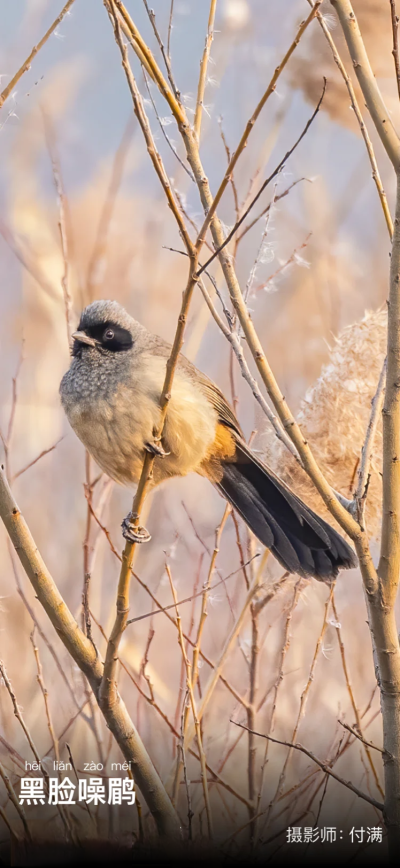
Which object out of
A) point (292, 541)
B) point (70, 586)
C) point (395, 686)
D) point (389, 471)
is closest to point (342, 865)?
point (395, 686)

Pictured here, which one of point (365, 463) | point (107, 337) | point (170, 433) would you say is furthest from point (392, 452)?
point (107, 337)

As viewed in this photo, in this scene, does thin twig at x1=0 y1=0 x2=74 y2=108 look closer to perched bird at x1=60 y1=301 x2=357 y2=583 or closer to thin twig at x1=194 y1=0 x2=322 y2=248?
thin twig at x1=194 y1=0 x2=322 y2=248

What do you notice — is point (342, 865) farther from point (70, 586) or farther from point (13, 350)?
point (13, 350)

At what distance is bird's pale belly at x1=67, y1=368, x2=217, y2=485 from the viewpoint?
5.95ft

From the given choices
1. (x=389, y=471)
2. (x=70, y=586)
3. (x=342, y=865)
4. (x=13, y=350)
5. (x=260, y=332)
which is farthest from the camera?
(x=260, y=332)

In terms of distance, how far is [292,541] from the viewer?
195 cm

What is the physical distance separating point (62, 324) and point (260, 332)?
77 centimetres

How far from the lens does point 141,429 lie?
5.91 feet

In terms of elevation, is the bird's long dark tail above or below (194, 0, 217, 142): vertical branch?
below

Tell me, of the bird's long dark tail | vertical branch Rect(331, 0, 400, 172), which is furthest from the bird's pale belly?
vertical branch Rect(331, 0, 400, 172)

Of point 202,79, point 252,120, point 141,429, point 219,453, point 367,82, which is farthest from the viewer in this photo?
point 219,453

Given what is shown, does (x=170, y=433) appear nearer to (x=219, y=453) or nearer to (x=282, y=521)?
(x=219, y=453)

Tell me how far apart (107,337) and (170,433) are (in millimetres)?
338

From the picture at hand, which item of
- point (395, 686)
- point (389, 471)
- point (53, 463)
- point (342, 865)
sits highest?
point (53, 463)
